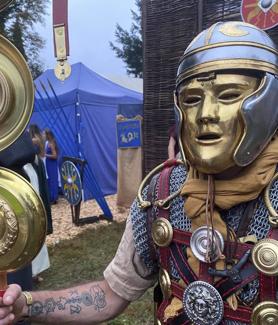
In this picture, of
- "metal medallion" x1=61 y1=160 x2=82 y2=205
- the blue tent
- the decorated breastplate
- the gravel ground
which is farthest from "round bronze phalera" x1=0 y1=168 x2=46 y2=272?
the blue tent

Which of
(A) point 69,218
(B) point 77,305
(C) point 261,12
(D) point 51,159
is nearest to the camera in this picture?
(B) point 77,305

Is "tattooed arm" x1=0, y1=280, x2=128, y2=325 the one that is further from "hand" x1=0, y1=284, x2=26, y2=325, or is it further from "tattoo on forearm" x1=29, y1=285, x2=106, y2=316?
"hand" x1=0, y1=284, x2=26, y2=325

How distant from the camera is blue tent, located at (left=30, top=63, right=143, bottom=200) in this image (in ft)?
27.2

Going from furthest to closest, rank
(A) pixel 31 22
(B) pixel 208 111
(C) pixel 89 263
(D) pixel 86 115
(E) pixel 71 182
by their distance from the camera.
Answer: (A) pixel 31 22
(D) pixel 86 115
(E) pixel 71 182
(C) pixel 89 263
(B) pixel 208 111

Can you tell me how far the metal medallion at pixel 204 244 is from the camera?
115cm

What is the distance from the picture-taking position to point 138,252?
4.48ft

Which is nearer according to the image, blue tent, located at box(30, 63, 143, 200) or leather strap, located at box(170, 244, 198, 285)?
leather strap, located at box(170, 244, 198, 285)

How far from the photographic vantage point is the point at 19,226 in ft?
4.27

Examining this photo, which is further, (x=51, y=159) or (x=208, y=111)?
(x=51, y=159)

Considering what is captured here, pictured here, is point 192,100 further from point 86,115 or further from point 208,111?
point 86,115

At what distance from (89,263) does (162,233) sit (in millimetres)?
3727

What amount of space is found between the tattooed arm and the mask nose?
0.63 m

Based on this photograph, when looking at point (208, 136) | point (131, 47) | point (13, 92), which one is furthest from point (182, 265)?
point (131, 47)

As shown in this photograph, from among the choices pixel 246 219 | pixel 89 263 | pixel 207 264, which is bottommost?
pixel 89 263
